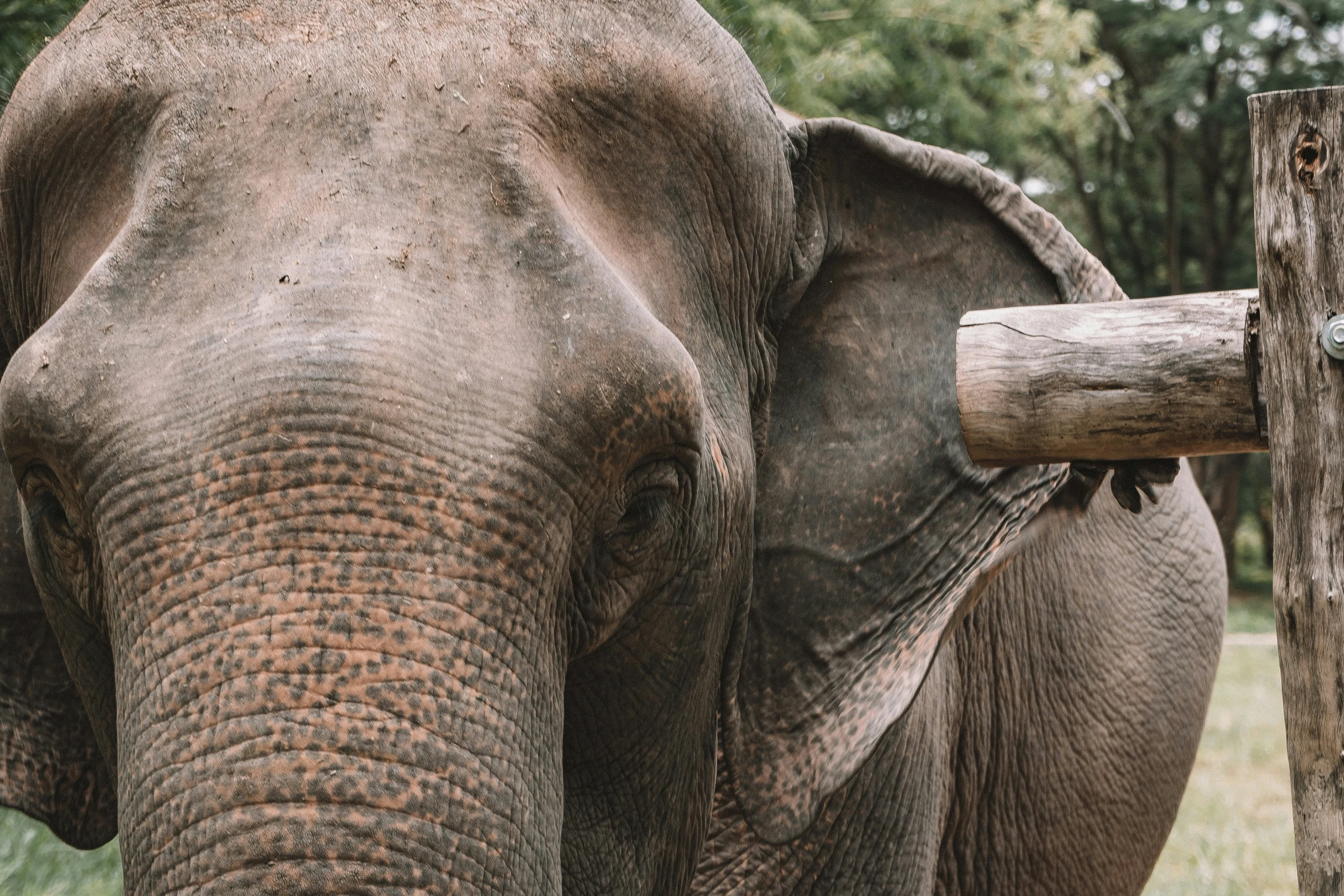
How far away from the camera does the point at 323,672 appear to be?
1.67 m

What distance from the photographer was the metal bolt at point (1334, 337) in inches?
83.4

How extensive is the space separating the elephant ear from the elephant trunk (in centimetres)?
102

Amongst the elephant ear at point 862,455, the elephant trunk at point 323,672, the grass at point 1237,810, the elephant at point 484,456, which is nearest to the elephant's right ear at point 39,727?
the elephant at point 484,456

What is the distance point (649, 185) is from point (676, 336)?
27 cm

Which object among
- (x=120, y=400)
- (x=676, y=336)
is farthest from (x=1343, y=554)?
(x=120, y=400)

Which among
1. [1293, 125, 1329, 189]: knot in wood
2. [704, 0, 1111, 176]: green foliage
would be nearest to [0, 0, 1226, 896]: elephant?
[1293, 125, 1329, 189]: knot in wood

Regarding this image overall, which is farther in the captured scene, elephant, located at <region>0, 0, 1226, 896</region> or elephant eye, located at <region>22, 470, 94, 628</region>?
elephant eye, located at <region>22, 470, 94, 628</region>

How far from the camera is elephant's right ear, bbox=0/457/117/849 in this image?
110 inches

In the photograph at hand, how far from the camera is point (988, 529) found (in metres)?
2.85

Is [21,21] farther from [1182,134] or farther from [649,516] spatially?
[1182,134]

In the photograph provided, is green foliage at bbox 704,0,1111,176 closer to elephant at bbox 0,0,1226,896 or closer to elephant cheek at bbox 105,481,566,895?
elephant at bbox 0,0,1226,896

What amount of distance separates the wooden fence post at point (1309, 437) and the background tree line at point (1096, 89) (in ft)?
3.95

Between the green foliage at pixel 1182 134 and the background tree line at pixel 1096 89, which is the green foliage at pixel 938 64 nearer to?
the background tree line at pixel 1096 89

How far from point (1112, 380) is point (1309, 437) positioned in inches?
13.5
